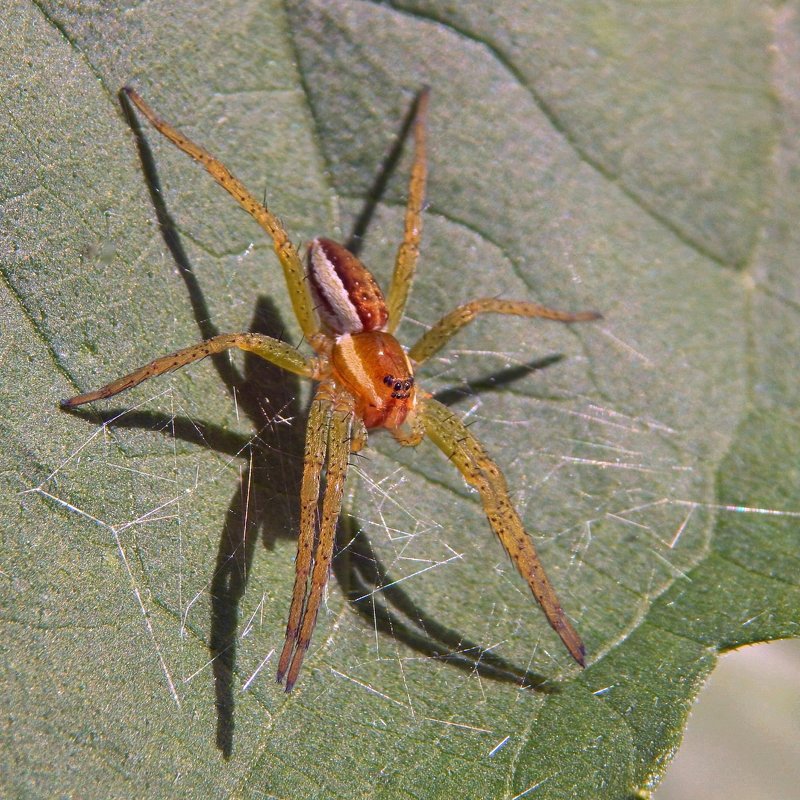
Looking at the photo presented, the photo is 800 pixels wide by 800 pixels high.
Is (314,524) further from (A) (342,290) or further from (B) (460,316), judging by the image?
(B) (460,316)

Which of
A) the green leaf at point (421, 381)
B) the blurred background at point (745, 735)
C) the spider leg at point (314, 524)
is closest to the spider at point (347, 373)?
the spider leg at point (314, 524)

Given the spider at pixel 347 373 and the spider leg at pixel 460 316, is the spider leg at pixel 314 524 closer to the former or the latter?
the spider at pixel 347 373

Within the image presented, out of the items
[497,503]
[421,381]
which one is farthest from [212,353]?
[497,503]

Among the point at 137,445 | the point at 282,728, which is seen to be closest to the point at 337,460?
the point at 137,445

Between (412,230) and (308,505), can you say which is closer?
(308,505)

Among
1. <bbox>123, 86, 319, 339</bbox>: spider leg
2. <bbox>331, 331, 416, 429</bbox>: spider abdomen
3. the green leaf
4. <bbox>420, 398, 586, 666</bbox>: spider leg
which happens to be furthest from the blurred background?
<bbox>123, 86, 319, 339</bbox>: spider leg

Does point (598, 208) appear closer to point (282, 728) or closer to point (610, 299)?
point (610, 299)
